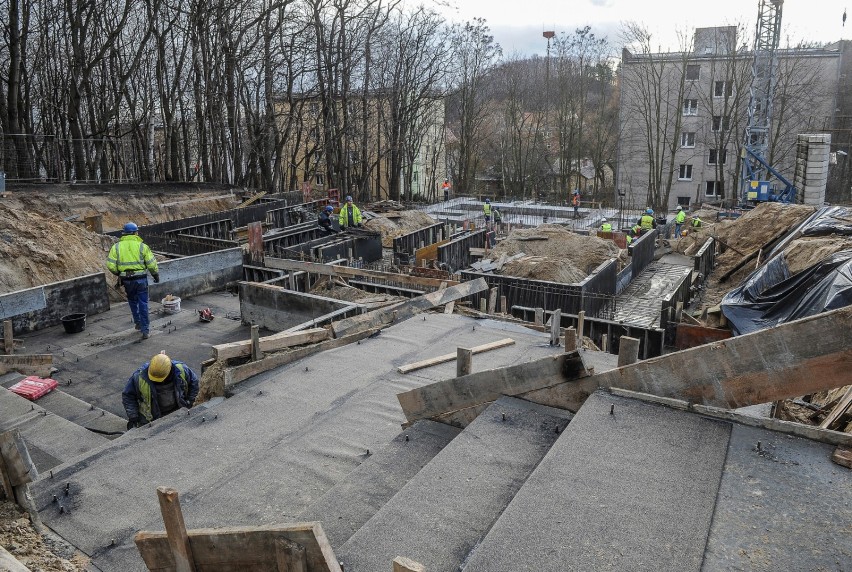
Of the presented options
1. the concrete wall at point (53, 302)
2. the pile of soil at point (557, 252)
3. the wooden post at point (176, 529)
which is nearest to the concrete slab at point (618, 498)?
the wooden post at point (176, 529)

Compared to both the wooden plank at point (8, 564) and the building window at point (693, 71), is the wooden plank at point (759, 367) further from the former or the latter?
the building window at point (693, 71)

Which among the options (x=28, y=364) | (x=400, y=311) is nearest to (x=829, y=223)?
(x=400, y=311)

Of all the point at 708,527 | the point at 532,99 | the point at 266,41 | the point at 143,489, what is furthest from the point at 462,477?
the point at 532,99

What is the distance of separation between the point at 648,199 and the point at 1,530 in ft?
152

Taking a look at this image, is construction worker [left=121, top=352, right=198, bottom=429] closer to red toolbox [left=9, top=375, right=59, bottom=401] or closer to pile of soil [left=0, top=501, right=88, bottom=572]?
pile of soil [left=0, top=501, right=88, bottom=572]

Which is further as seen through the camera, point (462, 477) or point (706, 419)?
point (706, 419)

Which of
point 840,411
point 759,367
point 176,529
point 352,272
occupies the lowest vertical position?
point 840,411

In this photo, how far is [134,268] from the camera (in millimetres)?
11922

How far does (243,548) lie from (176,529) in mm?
360

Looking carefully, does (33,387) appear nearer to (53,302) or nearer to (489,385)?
(53,302)

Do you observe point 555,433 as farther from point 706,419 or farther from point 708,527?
point 708,527

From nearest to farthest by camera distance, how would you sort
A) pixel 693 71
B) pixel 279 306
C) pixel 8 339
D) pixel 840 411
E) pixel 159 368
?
pixel 840 411 → pixel 159 368 → pixel 8 339 → pixel 279 306 → pixel 693 71

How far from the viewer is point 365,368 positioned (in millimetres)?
8172

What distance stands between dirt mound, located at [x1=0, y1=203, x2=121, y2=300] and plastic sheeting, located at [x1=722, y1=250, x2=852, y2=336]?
1487 cm
